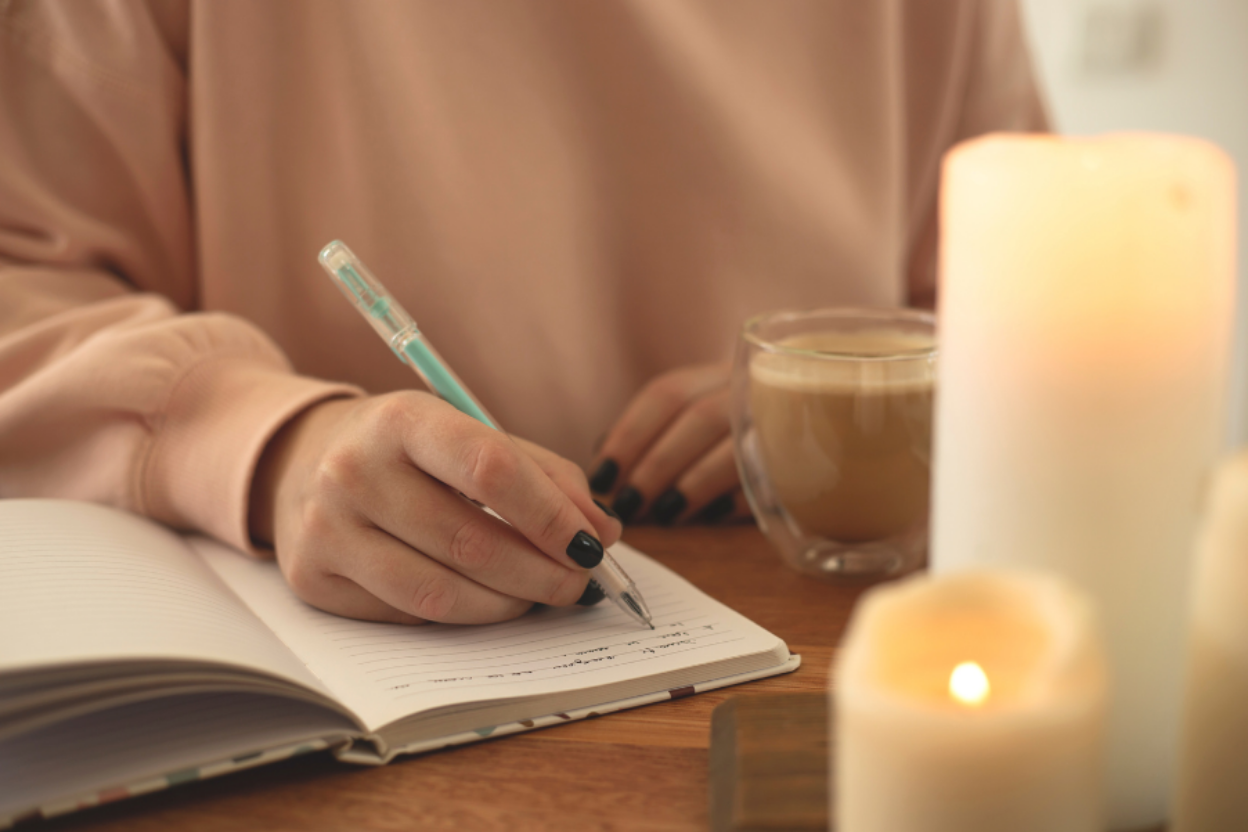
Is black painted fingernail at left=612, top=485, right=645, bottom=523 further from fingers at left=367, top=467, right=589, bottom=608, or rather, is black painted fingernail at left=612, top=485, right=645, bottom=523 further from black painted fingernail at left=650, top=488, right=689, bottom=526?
fingers at left=367, top=467, right=589, bottom=608

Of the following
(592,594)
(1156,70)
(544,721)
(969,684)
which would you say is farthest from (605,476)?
(1156,70)

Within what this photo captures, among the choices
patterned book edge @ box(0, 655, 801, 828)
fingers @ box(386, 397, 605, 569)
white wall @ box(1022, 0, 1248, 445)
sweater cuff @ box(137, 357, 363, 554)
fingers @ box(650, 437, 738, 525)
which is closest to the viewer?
patterned book edge @ box(0, 655, 801, 828)

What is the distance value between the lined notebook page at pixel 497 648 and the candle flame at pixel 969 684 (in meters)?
0.21

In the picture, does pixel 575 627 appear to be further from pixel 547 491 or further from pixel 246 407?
pixel 246 407

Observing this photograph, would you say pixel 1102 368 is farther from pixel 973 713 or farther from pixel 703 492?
pixel 703 492

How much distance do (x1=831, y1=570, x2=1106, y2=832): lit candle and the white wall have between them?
5.75 ft

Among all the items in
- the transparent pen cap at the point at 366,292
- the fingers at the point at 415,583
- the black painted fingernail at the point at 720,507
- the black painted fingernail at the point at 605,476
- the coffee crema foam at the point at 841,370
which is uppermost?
the transparent pen cap at the point at 366,292

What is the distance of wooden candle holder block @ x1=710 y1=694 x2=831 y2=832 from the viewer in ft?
1.01

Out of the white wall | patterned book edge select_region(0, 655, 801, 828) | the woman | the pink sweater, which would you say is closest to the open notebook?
patterned book edge select_region(0, 655, 801, 828)

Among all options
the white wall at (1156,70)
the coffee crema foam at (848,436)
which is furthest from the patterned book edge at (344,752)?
the white wall at (1156,70)

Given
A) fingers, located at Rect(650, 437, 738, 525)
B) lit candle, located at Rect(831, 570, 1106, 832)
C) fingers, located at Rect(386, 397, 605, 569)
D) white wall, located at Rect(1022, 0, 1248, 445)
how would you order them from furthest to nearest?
white wall, located at Rect(1022, 0, 1248, 445), fingers, located at Rect(650, 437, 738, 525), fingers, located at Rect(386, 397, 605, 569), lit candle, located at Rect(831, 570, 1106, 832)

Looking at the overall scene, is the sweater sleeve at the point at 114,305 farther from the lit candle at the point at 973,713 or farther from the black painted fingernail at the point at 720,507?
the lit candle at the point at 973,713

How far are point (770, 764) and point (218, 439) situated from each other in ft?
1.36

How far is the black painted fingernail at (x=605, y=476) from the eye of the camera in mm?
723
